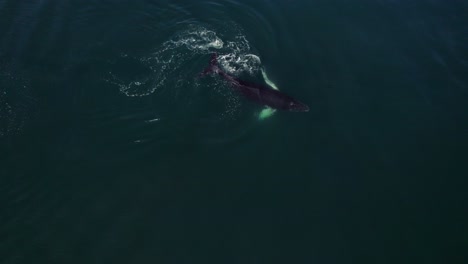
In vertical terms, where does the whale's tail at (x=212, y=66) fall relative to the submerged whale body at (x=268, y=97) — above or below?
above

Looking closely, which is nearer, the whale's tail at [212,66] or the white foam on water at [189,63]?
the white foam on water at [189,63]

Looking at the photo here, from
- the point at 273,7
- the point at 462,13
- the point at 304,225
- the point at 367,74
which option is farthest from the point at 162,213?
the point at 462,13

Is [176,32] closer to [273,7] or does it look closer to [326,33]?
[273,7]

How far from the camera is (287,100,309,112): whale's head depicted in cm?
2906

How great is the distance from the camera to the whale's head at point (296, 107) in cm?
2906

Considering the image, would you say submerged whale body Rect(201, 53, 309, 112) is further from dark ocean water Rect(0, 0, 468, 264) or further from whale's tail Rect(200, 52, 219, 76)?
whale's tail Rect(200, 52, 219, 76)

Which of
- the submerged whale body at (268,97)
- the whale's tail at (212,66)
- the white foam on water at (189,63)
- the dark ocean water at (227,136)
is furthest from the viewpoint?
the whale's tail at (212,66)

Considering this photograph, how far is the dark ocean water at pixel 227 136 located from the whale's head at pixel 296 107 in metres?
0.81

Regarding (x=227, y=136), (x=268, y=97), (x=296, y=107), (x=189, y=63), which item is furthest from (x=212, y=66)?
(x=296, y=107)

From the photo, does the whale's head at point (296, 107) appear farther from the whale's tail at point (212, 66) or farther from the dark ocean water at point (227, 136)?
the whale's tail at point (212, 66)

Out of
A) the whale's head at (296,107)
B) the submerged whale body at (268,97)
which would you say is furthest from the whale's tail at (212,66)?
the whale's head at (296,107)

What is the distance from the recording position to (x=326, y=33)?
115 ft

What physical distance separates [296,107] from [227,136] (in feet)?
18.7

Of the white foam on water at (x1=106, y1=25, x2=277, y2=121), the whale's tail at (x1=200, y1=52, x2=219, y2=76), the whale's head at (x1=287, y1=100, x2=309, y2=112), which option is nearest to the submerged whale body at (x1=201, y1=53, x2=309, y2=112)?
the whale's head at (x1=287, y1=100, x2=309, y2=112)
